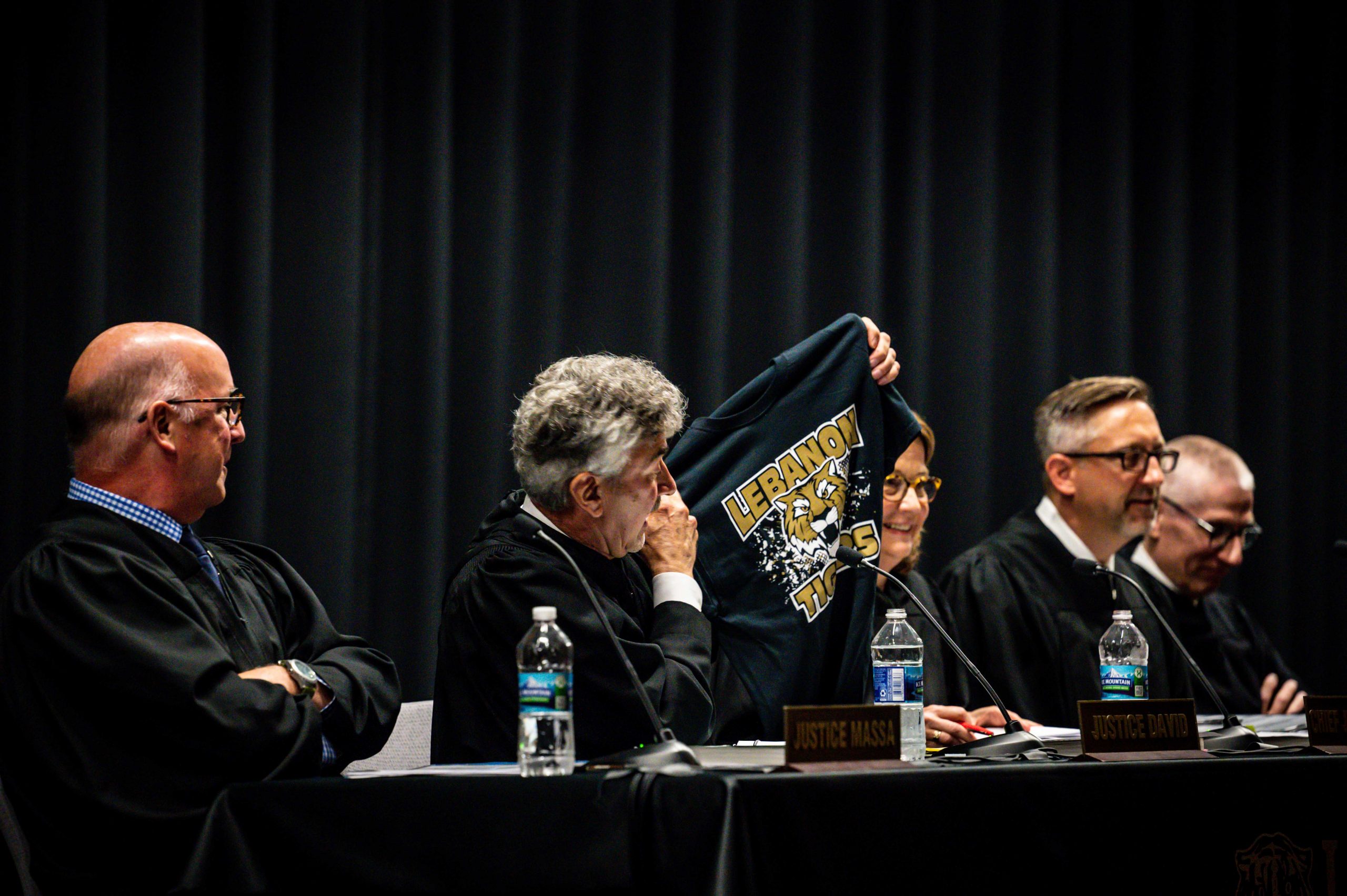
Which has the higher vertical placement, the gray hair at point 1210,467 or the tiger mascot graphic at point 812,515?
the gray hair at point 1210,467

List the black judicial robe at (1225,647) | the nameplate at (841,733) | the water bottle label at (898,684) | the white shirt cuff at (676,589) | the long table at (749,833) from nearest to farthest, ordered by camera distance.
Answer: the long table at (749,833)
the nameplate at (841,733)
the water bottle label at (898,684)
the white shirt cuff at (676,589)
the black judicial robe at (1225,647)

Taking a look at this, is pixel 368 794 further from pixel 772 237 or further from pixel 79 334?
pixel 772 237

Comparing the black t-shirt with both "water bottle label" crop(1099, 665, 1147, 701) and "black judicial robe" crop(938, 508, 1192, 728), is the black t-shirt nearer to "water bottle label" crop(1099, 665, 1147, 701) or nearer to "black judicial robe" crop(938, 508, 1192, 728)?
"water bottle label" crop(1099, 665, 1147, 701)

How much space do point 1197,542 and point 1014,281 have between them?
1080 millimetres

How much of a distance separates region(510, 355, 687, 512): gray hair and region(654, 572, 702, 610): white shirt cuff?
0.25 m

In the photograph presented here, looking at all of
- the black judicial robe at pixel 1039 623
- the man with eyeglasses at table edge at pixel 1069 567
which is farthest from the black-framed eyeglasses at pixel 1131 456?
the black judicial robe at pixel 1039 623

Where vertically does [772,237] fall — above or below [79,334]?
above

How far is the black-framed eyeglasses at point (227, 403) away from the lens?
2.24 metres

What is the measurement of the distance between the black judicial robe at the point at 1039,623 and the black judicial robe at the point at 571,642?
140 centimetres

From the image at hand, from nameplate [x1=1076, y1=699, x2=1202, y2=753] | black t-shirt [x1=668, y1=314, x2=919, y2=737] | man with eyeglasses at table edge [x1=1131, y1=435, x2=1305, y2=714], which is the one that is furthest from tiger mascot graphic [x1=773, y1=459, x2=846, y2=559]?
man with eyeglasses at table edge [x1=1131, y1=435, x2=1305, y2=714]

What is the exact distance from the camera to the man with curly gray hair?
7.30ft

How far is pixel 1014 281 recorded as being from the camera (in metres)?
4.79

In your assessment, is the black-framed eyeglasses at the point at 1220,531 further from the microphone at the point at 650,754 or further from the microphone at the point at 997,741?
the microphone at the point at 650,754

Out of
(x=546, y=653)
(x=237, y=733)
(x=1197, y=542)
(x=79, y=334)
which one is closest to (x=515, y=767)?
A: (x=546, y=653)
